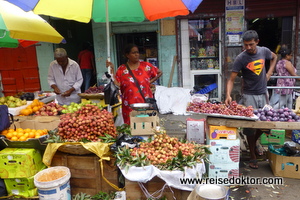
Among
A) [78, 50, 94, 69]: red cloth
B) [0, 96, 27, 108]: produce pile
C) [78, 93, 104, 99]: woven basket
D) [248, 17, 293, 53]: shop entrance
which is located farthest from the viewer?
[78, 50, 94, 69]: red cloth

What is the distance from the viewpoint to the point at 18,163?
11.1 ft

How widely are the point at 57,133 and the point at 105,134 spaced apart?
735 millimetres

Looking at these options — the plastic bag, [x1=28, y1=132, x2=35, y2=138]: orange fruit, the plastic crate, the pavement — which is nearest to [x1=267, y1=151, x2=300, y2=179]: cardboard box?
the pavement

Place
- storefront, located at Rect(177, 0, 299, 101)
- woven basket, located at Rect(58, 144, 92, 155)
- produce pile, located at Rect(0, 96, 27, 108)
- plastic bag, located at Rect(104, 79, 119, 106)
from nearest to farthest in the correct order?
1. woven basket, located at Rect(58, 144, 92, 155)
2. plastic bag, located at Rect(104, 79, 119, 106)
3. produce pile, located at Rect(0, 96, 27, 108)
4. storefront, located at Rect(177, 0, 299, 101)

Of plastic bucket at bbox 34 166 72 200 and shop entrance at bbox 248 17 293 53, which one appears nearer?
plastic bucket at bbox 34 166 72 200

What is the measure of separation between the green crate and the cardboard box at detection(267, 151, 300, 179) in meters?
1.18

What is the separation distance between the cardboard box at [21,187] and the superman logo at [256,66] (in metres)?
3.83

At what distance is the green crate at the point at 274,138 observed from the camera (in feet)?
15.7

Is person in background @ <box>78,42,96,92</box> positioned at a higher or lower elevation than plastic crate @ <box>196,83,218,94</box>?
higher

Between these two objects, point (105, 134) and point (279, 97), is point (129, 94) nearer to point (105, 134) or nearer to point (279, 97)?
point (105, 134)

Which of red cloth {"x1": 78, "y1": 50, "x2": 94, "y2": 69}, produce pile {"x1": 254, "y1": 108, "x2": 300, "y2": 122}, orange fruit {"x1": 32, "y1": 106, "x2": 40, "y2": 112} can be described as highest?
red cloth {"x1": 78, "y1": 50, "x2": 94, "y2": 69}

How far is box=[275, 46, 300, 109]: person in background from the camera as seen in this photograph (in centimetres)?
563

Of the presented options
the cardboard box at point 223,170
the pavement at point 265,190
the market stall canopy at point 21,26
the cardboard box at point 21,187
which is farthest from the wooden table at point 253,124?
the market stall canopy at point 21,26

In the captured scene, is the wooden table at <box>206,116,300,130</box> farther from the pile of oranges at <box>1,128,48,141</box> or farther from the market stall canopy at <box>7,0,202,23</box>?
the pile of oranges at <box>1,128,48,141</box>
